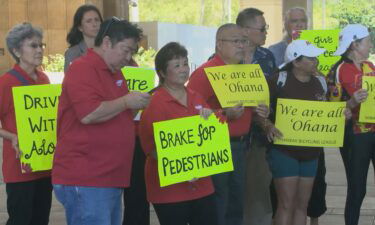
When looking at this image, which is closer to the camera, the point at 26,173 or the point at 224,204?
the point at 26,173

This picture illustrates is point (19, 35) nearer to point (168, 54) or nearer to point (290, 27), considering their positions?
point (168, 54)

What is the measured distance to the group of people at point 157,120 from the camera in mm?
4891

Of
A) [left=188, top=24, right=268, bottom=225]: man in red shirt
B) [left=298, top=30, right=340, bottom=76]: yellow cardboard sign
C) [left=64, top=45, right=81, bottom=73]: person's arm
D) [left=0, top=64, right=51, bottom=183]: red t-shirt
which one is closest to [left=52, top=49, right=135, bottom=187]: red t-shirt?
[left=0, top=64, right=51, bottom=183]: red t-shirt

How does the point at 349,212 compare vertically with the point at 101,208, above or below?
below

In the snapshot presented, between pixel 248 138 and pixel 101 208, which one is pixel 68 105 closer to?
pixel 101 208

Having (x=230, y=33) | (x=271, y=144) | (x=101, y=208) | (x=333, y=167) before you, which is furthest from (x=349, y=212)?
(x=333, y=167)

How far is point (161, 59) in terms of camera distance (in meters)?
5.68

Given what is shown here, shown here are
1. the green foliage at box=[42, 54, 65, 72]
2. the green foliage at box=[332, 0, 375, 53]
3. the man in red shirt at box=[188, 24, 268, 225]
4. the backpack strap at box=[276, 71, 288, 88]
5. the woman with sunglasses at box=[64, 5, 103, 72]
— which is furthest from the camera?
the green foliage at box=[332, 0, 375, 53]

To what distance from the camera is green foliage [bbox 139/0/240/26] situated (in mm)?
67188

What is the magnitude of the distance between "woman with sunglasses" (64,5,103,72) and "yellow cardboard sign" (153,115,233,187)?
1684mm

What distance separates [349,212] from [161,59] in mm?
2503

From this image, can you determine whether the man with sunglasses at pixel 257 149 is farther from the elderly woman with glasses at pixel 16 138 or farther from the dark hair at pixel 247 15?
the elderly woman with glasses at pixel 16 138

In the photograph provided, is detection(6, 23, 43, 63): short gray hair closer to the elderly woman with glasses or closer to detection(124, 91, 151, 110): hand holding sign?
the elderly woman with glasses

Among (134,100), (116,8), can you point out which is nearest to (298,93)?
(134,100)
